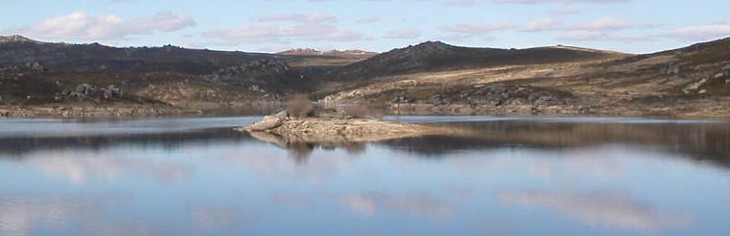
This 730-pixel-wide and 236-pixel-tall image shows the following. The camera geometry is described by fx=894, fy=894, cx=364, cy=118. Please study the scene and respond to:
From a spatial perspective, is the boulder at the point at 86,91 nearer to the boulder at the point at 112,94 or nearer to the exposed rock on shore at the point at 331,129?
the boulder at the point at 112,94

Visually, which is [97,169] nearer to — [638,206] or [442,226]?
[442,226]

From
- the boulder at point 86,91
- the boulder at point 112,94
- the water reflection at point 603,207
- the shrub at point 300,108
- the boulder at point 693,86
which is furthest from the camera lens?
the boulder at point 693,86

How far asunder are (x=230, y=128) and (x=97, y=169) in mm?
39521

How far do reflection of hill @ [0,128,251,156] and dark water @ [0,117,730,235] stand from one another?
15 cm

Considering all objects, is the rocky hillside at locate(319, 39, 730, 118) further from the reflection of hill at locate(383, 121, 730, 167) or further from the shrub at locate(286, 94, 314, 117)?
the shrub at locate(286, 94, 314, 117)

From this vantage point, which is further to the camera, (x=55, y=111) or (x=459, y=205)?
(x=55, y=111)

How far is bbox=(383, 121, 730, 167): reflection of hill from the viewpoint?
5956 centimetres

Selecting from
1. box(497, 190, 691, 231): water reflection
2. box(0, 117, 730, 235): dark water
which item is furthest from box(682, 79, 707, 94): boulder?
box(497, 190, 691, 231): water reflection

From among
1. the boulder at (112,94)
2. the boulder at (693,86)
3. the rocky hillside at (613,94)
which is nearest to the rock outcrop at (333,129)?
the rocky hillside at (613,94)

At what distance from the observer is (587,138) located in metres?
70.8

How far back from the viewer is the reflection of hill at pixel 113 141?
6250 cm

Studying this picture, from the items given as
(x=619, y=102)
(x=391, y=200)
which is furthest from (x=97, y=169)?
(x=619, y=102)

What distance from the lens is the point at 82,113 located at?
120 meters

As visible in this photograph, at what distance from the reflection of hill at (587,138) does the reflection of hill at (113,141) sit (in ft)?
50.2
